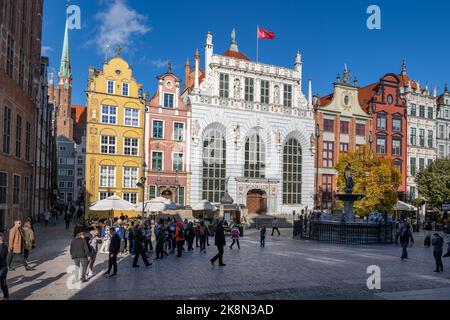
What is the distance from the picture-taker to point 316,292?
37.6 ft

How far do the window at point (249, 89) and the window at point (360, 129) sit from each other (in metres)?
15.2

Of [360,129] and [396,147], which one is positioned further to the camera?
[396,147]

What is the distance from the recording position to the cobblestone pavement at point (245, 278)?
1101 centimetres

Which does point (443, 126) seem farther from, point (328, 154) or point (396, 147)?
point (328, 154)

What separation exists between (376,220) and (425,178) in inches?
877

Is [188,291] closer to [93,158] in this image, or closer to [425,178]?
[93,158]

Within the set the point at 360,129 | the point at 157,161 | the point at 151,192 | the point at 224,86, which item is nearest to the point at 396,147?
the point at 360,129

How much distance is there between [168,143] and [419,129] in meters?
35.3

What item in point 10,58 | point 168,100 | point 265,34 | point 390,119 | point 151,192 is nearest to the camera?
point 10,58

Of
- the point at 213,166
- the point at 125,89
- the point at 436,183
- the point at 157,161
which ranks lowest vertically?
the point at 436,183

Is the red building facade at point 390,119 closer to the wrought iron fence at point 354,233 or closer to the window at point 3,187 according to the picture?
the wrought iron fence at point 354,233

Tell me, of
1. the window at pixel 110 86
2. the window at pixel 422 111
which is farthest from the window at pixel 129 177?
the window at pixel 422 111

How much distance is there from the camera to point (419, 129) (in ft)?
177
